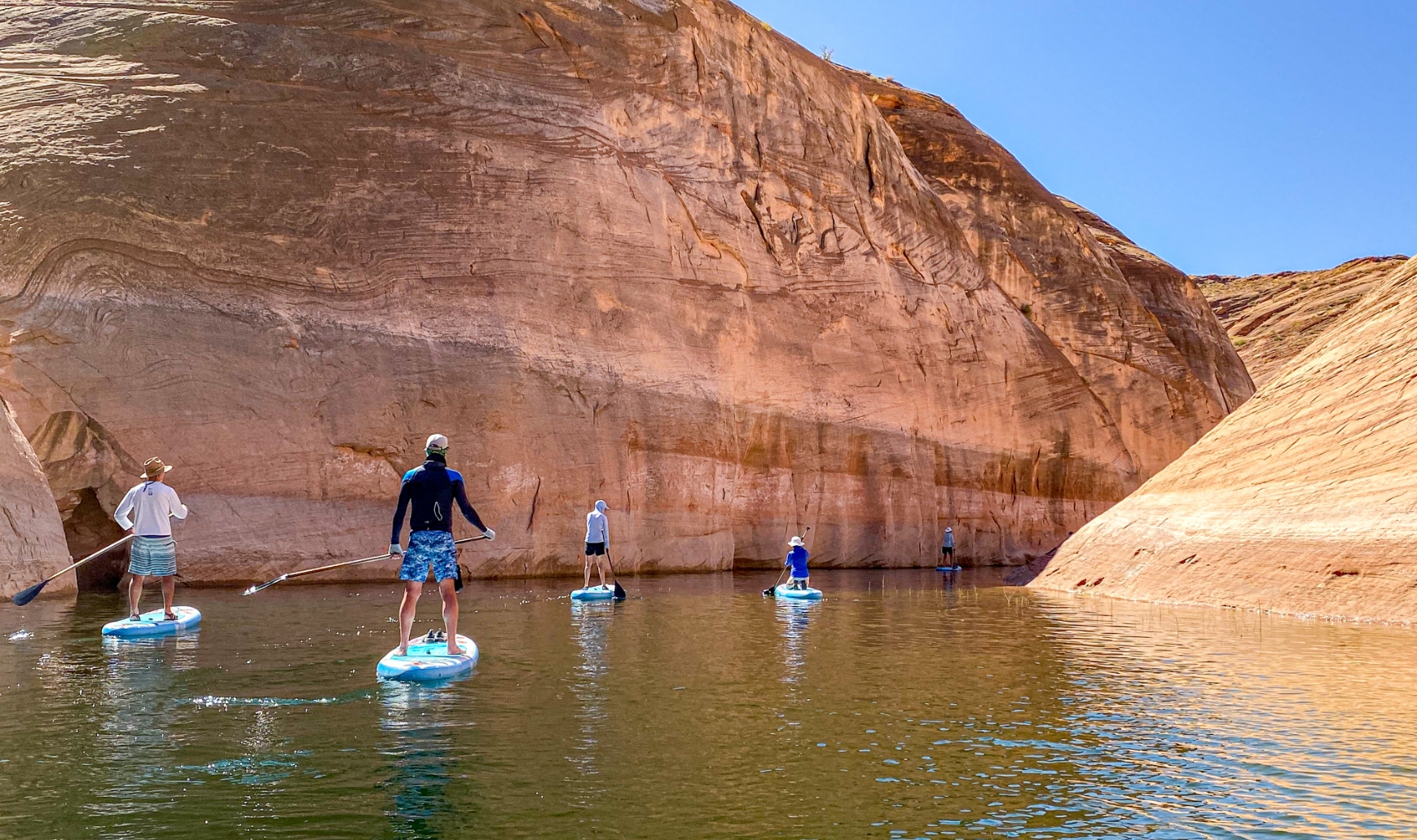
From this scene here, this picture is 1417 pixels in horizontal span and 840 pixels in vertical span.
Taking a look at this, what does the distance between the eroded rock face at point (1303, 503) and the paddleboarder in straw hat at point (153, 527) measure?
1560cm

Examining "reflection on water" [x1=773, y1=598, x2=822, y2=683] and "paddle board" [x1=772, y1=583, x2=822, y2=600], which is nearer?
"reflection on water" [x1=773, y1=598, x2=822, y2=683]

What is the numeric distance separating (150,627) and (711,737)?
8194 millimetres

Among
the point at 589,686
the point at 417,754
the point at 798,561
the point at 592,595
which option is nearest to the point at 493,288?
the point at 798,561

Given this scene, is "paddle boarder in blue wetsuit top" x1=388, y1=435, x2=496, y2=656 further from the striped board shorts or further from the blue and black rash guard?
the striped board shorts

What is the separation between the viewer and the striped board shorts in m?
13.8

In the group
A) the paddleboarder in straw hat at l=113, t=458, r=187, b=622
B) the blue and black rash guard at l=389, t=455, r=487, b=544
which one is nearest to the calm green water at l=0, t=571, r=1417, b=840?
the paddleboarder in straw hat at l=113, t=458, r=187, b=622

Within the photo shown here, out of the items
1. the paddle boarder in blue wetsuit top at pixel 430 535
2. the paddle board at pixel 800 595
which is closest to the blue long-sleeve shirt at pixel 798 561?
the paddle board at pixel 800 595

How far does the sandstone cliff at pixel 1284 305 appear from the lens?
256ft

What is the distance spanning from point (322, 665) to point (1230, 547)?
1517 cm

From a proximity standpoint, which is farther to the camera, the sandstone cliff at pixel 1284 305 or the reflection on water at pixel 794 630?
the sandstone cliff at pixel 1284 305

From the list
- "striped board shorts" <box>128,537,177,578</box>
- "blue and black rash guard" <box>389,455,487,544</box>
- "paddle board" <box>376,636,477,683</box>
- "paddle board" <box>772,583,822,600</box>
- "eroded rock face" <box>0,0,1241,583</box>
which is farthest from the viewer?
"eroded rock face" <box>0,0,1241,583</box>

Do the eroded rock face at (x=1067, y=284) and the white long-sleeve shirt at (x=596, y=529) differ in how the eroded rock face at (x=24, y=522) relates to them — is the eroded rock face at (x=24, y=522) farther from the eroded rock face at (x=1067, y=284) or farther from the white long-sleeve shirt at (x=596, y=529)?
the eroded rock face at (x=1067, y=284)

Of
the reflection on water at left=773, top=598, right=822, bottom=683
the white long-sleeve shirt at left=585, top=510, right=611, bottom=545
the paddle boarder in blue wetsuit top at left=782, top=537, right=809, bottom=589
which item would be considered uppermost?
the white long-sleeve shirt at left=585, top=510, right=611, bottom=545

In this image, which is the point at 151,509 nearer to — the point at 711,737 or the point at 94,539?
the point at 711,737
